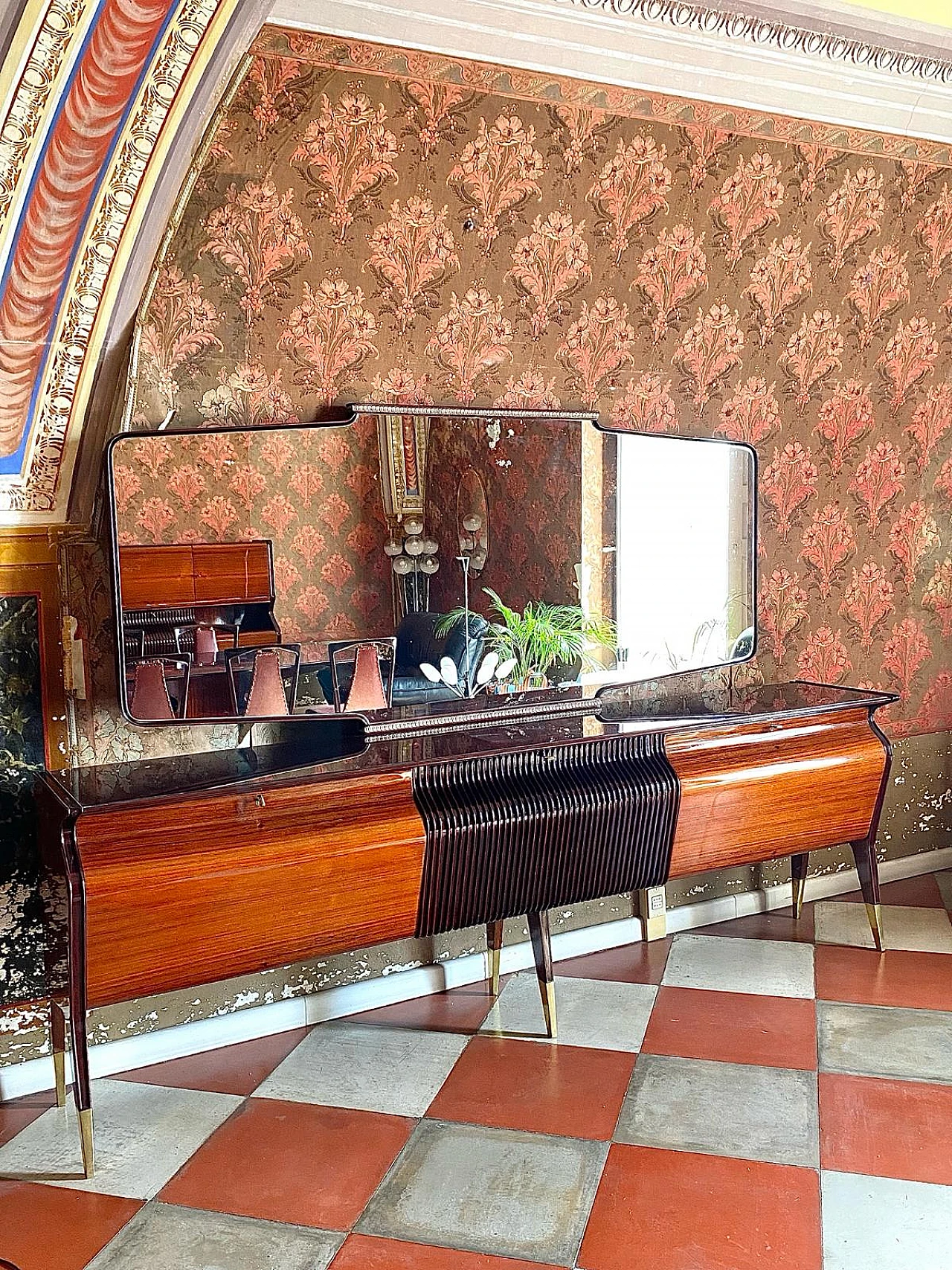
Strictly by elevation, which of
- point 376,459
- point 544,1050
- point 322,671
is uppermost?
point 376,459

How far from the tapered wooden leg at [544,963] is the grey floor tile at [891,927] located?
117cm

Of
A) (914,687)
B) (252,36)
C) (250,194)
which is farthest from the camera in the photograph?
(914,687)

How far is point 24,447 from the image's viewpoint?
2805 millimetres

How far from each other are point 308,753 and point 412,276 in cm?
139

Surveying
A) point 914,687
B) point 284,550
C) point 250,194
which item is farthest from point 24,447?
point 914,687

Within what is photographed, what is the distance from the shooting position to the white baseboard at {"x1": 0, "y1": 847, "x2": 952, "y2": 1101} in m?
3.09

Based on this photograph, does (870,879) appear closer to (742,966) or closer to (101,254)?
(742,966)

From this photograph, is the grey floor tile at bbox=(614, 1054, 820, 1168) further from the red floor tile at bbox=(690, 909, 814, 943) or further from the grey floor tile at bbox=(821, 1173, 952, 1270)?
the red floor tile at bbox=(690, 909, 814, 943)

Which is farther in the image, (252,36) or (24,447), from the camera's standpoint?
(24,447)

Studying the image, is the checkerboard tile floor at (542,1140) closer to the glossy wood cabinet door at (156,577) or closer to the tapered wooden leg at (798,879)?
the tapered wooden leg at (798,879)

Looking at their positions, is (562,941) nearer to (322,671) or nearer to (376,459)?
(322,671)

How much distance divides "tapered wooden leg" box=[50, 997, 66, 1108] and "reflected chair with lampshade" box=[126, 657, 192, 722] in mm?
753

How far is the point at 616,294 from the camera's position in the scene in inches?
144

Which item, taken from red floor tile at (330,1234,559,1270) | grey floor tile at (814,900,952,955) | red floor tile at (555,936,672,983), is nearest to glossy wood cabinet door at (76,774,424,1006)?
red floor tile at (330,1234,559,1270)
